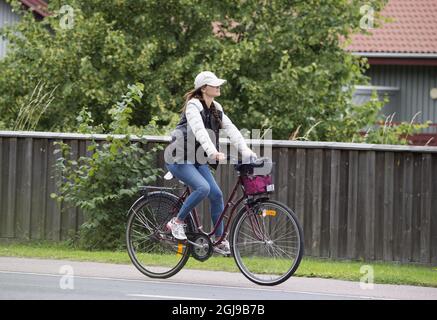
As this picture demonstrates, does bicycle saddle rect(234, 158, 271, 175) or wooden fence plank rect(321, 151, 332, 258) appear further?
wooden fence plank rect(321, 151, 332, 258)

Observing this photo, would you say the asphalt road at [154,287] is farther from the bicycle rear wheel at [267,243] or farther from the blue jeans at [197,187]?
the blue jeans at [197,187]

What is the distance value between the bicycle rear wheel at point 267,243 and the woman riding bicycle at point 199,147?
27 cm

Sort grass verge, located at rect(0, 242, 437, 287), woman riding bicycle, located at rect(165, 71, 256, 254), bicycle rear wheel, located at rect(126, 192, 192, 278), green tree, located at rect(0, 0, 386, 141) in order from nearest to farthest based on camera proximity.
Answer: woman riding bicycle, located at rect(165, 71, 256, 254) < bicycle rear wheel, located at rect(126, 192, 192, 278) < grass verge, located at rect(0, 242, 437, 287) < green tree, located at rect(0, 0, 386, 141)

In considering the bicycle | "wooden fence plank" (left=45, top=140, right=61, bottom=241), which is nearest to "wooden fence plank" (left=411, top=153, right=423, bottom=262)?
the bicycle

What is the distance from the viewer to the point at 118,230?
12.8 m

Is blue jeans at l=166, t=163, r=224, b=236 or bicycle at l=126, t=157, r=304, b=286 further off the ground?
blue jeans at l=166, t=163, r=224, b=236

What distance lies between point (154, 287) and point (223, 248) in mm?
855

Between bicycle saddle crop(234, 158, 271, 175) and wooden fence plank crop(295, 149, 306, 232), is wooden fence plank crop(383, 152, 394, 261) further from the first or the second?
bicycle saddle crop(234, 158, 271, 175)

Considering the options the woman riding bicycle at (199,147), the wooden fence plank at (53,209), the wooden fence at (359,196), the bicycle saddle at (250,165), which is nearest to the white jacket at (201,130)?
the woman riding bicycle at (199,147)

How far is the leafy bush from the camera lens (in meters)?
12.6

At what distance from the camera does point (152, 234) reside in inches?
415

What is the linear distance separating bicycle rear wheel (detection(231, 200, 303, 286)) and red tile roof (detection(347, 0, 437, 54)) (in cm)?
1739

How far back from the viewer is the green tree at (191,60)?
1697 cm

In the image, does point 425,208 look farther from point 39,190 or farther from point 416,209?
point 39,190
